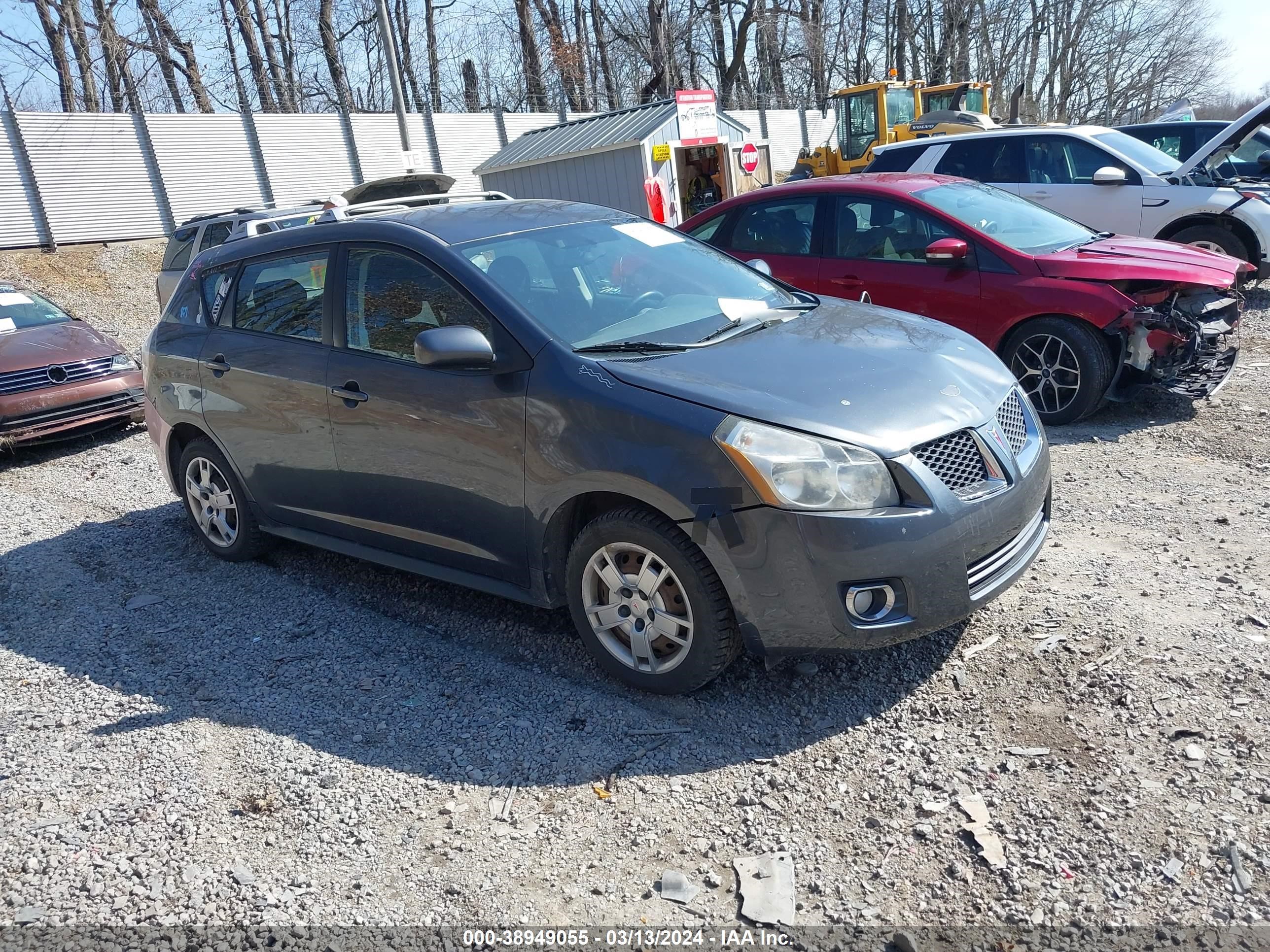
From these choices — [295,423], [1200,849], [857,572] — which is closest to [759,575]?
[857,572]

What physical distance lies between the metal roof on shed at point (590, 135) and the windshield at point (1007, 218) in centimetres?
991

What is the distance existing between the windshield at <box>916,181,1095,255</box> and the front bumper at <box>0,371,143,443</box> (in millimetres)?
7019

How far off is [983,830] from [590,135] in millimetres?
16852

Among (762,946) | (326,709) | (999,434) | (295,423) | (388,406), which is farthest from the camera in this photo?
(295,423)

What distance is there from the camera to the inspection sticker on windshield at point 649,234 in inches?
183

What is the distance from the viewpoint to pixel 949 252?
6.68 meters

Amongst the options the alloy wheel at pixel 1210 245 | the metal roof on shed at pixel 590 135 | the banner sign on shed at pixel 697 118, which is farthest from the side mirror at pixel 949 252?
the banner sign on shed at pixel 697 118

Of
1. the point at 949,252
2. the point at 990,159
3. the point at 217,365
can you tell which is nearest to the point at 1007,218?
the point at 949,252

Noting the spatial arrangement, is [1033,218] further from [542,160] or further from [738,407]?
[542,160]

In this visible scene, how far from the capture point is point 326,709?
380 centimetres

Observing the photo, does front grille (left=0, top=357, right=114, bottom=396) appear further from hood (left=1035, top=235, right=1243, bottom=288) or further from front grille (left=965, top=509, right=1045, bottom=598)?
front grille (left=965, top=509, right=1045, bottom=598)

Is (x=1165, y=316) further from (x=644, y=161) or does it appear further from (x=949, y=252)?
(x=644, y=161)

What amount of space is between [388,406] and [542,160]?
15.1m

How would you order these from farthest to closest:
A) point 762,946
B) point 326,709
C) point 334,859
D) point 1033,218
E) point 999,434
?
point 1033,218
point 326,709
point 999,434
point 334,859
point 762,946
